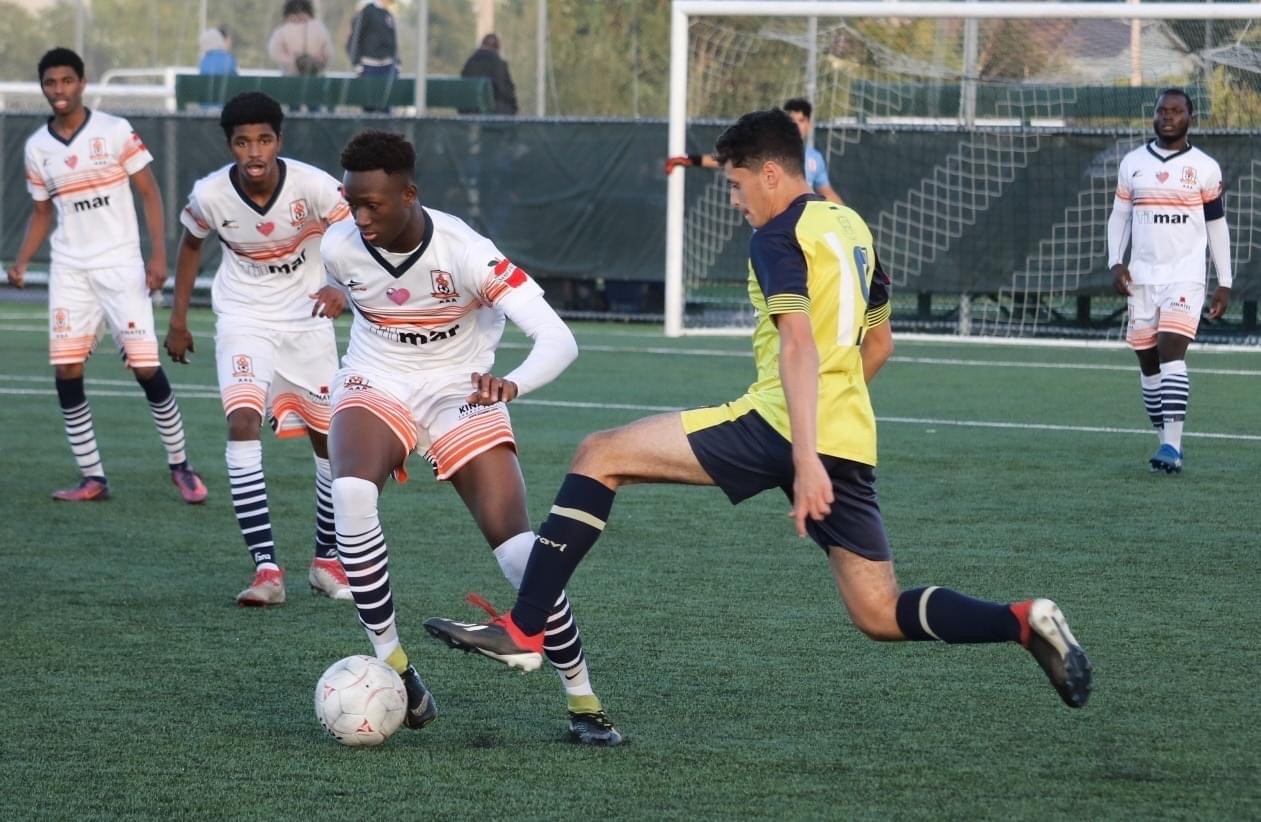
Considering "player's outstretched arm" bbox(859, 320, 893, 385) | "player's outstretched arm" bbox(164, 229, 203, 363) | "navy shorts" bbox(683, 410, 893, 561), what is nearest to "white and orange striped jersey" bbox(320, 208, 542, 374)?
"navy shorts" bbox(683, 410, 893, 561)

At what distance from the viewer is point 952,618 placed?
15.6ft

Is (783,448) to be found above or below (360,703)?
above

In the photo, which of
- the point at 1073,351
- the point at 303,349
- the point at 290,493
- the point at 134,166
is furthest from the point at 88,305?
the point at 1073,351

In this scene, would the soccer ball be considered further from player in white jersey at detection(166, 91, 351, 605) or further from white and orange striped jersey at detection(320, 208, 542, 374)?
Result: player in white jersey at detection(166, 91, 351, 605)

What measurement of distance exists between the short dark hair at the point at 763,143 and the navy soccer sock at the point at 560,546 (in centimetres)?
95

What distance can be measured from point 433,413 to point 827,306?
50.7 inches

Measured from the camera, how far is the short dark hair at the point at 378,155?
5066 millimetres

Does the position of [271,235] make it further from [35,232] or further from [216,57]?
[216,57]

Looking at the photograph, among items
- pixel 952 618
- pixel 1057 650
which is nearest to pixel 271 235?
pixel 952 618

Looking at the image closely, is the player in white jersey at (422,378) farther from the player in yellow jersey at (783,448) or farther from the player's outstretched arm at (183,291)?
the player's outstretched arm at (183,291)

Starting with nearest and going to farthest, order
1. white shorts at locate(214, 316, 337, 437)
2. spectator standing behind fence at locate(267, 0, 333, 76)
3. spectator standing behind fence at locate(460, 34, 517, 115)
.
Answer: white shorts at locate(214, 316, 337, 437) < spectator standing behind fence at locate(460, 34, 517, 115) < spectator standing behind fence at locate(267, 0, 333, 76)

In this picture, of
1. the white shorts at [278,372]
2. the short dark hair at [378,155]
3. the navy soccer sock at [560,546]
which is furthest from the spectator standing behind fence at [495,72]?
the navy soccer sock at [560,546]

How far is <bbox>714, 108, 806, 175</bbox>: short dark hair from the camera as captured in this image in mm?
4801

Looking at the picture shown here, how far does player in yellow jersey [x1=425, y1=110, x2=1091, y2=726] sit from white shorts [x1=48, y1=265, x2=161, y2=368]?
17.1 ft
